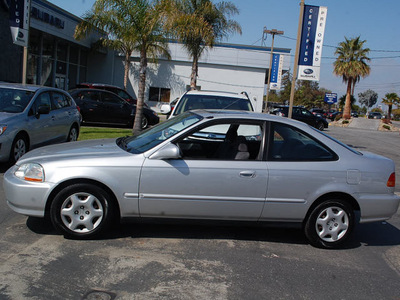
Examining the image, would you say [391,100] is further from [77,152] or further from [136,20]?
[77,152]

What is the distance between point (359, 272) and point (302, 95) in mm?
66406

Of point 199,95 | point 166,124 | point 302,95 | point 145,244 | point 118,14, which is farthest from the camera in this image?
point 302,95

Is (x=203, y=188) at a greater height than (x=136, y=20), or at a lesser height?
lesser

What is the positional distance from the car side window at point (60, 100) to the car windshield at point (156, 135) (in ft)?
15.2

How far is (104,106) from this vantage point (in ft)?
51.6

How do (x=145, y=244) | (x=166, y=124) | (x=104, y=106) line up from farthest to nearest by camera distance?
(x=104, y=106), (x=166, y=124), (x=145, y=244)

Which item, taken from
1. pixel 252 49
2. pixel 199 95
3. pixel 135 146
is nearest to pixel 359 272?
pixel 135 146

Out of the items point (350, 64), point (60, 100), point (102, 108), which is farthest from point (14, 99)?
point (350, 64)

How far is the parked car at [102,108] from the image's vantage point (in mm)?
15586

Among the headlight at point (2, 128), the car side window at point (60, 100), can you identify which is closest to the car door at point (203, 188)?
the headlight at point (2, 128)

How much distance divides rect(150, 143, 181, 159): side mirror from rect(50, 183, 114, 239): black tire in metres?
0.70

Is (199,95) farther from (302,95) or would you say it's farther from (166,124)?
(302,95)

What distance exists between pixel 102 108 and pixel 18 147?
27.8 ft

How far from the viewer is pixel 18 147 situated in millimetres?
7430
